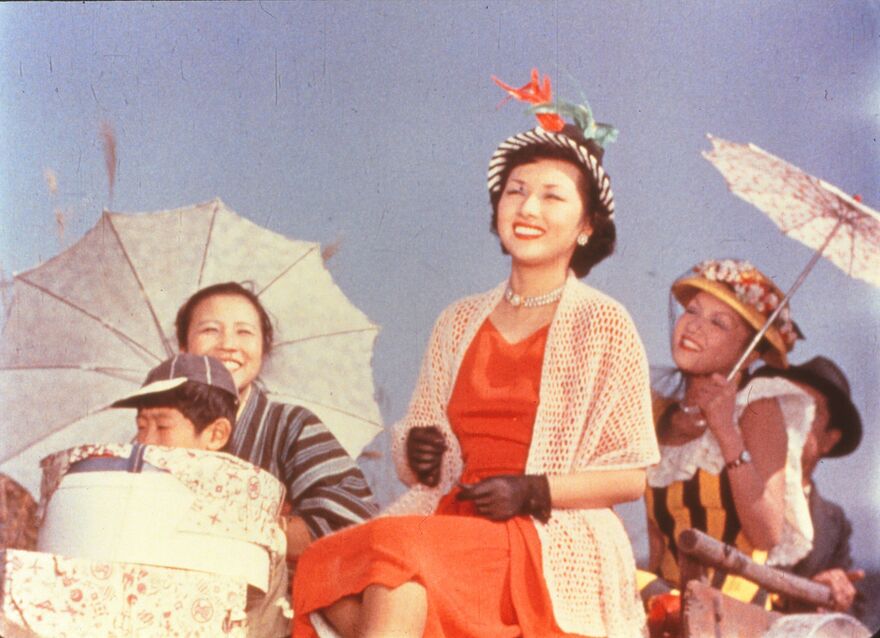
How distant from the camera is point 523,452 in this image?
5.98m

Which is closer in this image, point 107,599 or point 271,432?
point 107,599

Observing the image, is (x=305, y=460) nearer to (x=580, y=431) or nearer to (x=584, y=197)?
(x=580, y=431)

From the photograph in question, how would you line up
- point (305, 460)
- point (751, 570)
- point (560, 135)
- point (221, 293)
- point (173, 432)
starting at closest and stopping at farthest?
1. point (751, 570)
2. point (173, 432)
3. point (560, 135)
4. point (305, 460)
5. point (221, 293)

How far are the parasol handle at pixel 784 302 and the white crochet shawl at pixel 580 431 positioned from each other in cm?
44

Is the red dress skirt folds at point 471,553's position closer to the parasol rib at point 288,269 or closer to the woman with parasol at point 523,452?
the woman with parasol at point 523,452

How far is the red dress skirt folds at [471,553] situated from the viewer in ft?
18.1

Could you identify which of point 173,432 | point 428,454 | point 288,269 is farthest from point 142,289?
point 428,454

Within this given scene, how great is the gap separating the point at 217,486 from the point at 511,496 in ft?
3.25

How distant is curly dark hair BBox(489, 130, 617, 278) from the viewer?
6254mm

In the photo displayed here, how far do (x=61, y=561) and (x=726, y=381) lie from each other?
2419 mm

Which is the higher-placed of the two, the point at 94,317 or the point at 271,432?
the point at 94,317

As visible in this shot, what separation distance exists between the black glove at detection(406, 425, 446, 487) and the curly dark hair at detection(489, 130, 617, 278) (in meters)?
0.74

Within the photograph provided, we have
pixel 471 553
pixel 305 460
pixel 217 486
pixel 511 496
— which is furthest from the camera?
pixel 305 460

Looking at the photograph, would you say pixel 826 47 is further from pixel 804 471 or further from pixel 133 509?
pixel 133 509
